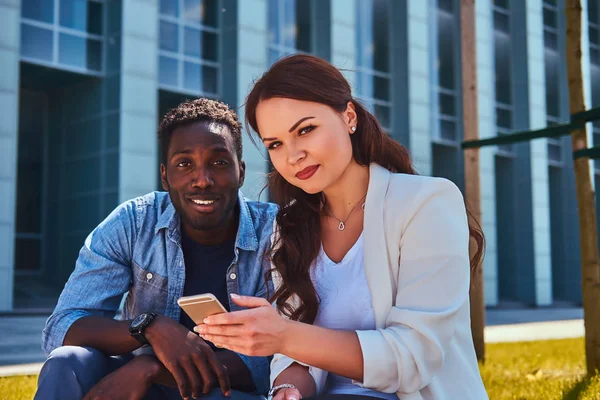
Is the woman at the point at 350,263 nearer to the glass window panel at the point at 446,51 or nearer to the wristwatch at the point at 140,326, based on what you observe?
the wristwatch at the point at 140,326

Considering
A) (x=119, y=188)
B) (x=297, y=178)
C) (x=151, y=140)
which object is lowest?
(x=297, y=178)

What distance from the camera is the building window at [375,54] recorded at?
67.8 ft

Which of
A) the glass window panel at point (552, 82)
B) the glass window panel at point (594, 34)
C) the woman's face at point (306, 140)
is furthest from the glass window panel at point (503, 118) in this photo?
the woman's face at point (306, 140)

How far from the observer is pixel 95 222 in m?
16.4

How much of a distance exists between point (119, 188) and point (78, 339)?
42.7 ft

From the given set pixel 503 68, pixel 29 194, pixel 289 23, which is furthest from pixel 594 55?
pixel 29 194

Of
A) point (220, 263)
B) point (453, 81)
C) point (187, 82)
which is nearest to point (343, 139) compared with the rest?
point (220, 263)

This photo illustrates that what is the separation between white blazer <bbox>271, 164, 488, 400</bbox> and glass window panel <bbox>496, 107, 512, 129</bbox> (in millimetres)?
22278

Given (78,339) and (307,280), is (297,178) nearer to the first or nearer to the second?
(307,280)

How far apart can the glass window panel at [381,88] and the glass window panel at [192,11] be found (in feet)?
18.6

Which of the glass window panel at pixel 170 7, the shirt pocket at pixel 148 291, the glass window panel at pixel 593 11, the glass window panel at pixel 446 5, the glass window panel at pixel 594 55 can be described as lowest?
the shirt pocket at pixel 148 291

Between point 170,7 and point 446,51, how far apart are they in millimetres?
9465

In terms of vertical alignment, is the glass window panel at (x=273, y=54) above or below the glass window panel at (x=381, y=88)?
above

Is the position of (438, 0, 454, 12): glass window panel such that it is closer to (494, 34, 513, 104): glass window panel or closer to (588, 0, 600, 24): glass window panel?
(494, 34, 513, 104): glass window panel
